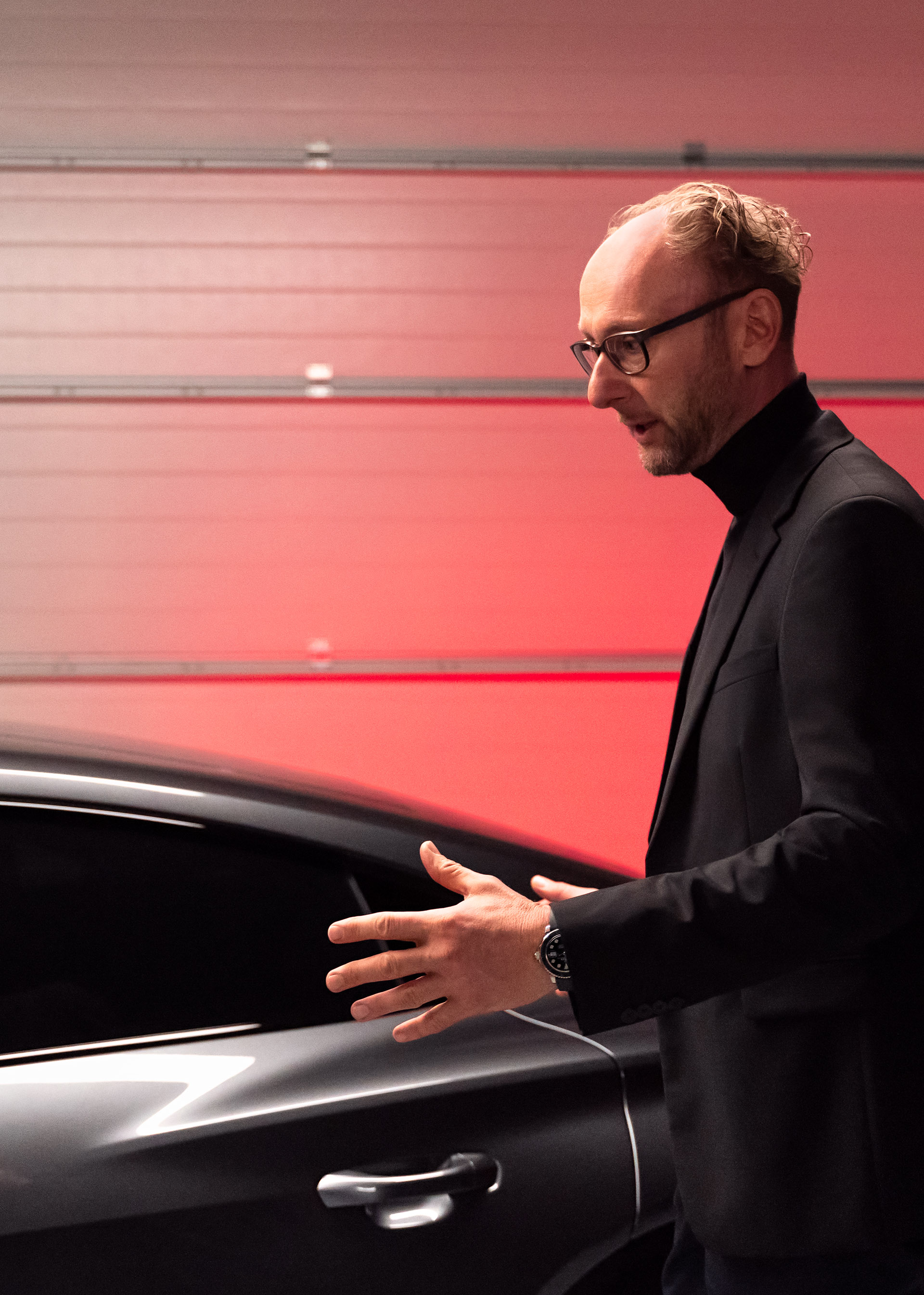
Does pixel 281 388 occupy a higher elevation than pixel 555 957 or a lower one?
higher

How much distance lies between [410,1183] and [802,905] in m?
0.71

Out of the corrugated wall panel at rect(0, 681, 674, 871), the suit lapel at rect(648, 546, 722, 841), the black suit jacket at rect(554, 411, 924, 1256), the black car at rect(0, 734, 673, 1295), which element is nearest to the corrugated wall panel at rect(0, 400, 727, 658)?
the corrugated wall panel at rect(0, 681, 674, 871)

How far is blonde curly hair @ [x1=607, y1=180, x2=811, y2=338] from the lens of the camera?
3.78 feet

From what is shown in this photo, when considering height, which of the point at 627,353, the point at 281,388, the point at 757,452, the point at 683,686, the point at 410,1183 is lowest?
the point at 410,1183

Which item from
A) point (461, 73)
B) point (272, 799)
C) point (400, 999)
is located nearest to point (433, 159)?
point (461, 73)

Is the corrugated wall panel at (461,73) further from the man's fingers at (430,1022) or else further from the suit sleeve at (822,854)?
the man's fingers at (430,1022)

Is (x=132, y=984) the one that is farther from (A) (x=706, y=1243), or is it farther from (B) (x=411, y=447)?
(B) (x=411, y=447)

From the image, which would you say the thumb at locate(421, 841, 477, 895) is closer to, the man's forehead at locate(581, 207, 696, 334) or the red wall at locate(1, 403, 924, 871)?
the man's forehead at locate(581, 207, 696, 334)

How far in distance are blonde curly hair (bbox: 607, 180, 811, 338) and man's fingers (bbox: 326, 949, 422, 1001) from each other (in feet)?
2.22

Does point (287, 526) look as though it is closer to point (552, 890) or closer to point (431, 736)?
point (431, 736)

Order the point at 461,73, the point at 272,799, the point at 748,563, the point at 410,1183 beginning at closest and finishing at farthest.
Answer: the point at 748,563
the point at 410,1183
the point at 272,799
the point at 461,73

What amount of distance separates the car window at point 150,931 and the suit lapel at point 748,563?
0.57m

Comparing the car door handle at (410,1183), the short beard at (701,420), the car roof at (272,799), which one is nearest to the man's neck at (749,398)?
the short beard at (701,420)

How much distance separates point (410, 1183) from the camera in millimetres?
1409
